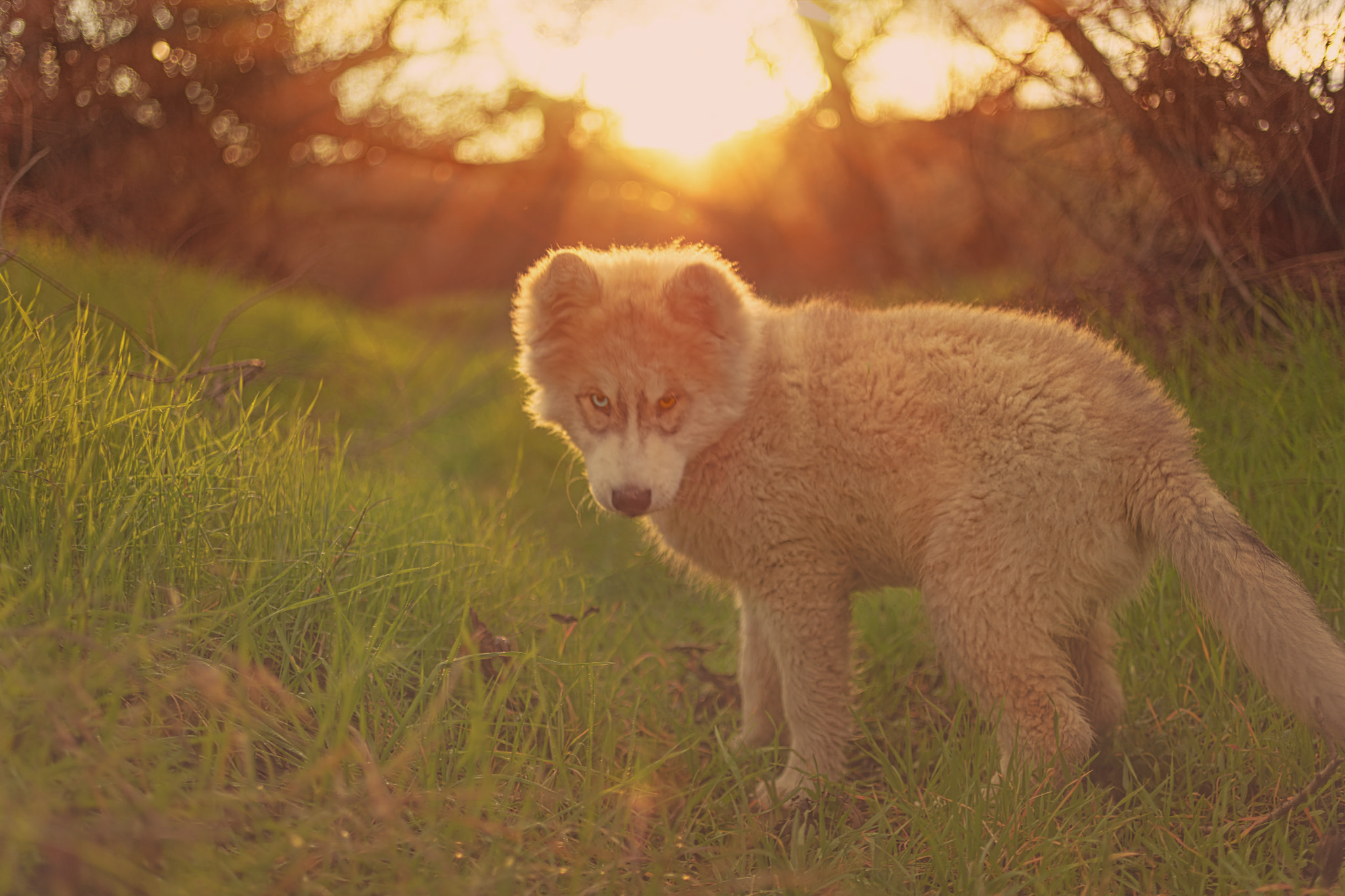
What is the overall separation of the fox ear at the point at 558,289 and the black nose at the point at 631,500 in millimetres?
902

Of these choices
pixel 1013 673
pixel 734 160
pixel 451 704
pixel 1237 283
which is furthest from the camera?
pixel 734 160

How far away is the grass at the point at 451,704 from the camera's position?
1.91 m

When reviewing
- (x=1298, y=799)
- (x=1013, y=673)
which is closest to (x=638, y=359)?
(x=1013, y=673)

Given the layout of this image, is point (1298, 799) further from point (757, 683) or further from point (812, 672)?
point (757, 683)

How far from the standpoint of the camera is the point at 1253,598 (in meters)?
2.74

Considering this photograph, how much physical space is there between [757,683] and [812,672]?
52cm

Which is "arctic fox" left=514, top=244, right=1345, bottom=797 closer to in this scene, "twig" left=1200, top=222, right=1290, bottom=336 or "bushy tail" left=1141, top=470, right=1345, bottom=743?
"bushy tail" left=1141, top=470, right=1345, bottom=743

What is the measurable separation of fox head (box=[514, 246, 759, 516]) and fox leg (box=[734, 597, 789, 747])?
899 mm

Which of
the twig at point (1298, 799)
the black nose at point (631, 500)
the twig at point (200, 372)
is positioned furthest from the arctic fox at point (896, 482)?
the twig at point (200, 372)

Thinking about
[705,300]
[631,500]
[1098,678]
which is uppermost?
[705,300]

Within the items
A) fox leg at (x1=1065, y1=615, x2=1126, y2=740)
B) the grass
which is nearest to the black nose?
the grass

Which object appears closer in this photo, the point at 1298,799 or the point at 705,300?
the point at 1298,799

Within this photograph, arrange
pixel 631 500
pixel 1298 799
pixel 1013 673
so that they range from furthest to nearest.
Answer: pixel 631 500
pixel 1013 673
pixel 1298 799

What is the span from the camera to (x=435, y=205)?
12516 mm
